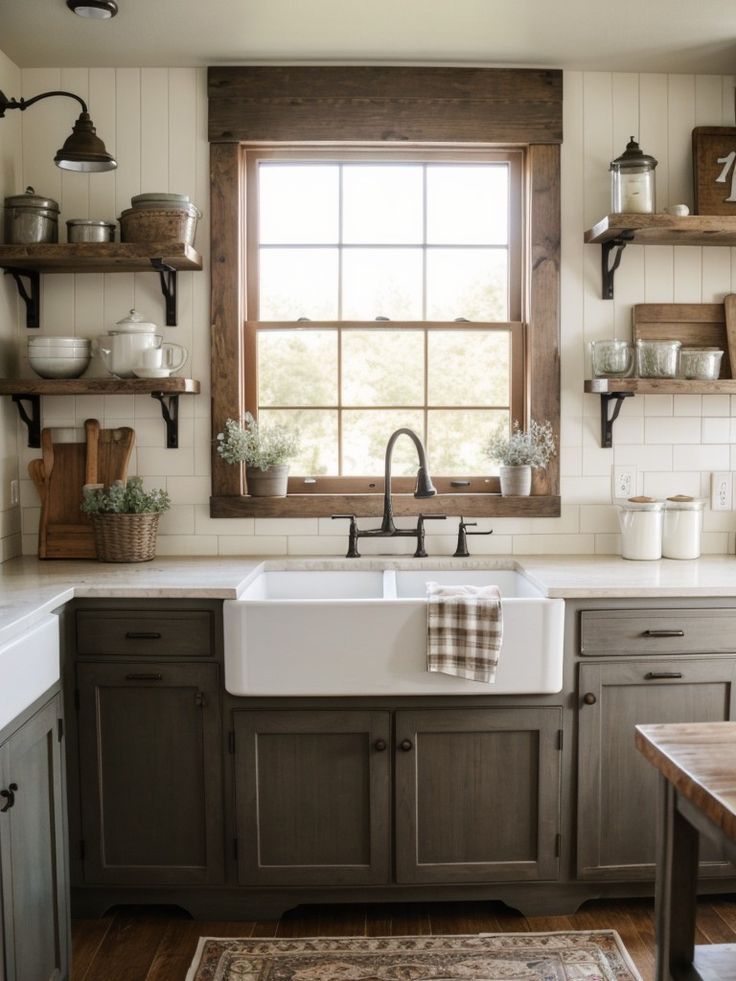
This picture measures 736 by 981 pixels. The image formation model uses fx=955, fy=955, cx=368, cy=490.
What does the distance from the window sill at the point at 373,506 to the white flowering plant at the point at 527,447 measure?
138mm

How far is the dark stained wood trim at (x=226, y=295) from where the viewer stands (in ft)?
11.5

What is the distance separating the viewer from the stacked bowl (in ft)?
11.0

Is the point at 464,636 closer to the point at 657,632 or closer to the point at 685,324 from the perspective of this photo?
the point at 657,632

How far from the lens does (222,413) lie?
354 centimetres

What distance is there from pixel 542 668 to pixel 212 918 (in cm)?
128

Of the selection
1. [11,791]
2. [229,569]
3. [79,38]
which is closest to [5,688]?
[11,791]

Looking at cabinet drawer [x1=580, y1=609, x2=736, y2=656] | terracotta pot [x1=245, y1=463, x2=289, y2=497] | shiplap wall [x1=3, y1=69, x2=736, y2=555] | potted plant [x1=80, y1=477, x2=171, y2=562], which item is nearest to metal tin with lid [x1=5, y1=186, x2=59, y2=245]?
shiplap wall [x1=3, y1=69, x2=736, y2=555]

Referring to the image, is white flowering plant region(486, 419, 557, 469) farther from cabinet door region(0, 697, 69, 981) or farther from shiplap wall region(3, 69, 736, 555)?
cabinet door region(0, 697, 69, 981)

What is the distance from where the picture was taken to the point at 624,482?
361 centimetres

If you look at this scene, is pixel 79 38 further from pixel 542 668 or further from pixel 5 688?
pixel 542 668

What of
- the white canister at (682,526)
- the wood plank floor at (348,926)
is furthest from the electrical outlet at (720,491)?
the wood plank floor at (348,926)

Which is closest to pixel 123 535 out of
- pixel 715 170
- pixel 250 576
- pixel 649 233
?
pixel 250 576

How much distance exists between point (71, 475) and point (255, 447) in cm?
69

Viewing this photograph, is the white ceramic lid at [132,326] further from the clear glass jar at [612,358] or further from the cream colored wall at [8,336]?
the clear glass jar at [612,358]
